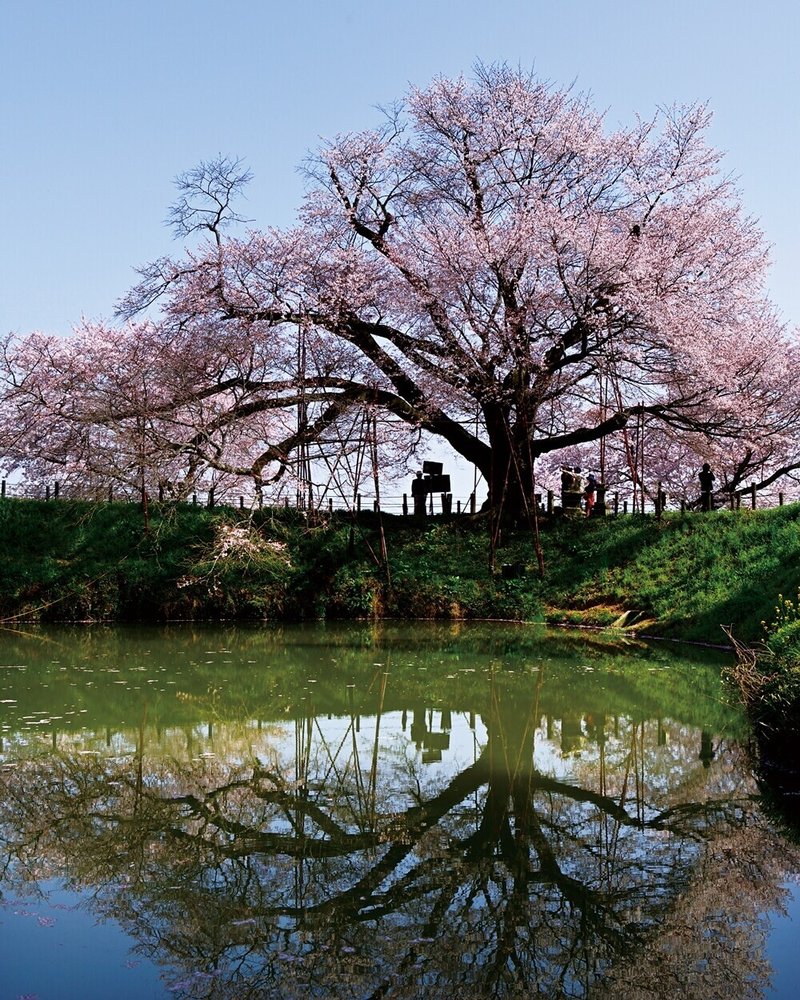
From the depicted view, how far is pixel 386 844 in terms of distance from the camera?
7.25 metres

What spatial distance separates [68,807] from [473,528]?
1866 centimetres

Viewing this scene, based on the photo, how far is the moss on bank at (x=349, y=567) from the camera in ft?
73.4

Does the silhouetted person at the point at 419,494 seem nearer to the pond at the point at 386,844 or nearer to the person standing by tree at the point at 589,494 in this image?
the person standing by tree at the point at 589,494

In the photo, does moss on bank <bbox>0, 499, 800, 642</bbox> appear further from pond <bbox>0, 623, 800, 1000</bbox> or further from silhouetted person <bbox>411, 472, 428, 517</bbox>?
pond <bbox>0, 623, 800, 1000</bbox>

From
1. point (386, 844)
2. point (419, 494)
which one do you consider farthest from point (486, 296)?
point (386, 844)

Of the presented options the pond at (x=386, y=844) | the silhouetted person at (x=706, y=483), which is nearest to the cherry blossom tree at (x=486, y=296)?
the silhouetted person at (x=706, y=483)

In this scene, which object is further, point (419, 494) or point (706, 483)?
point (419, 494)

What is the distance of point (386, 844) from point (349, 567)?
670 inches

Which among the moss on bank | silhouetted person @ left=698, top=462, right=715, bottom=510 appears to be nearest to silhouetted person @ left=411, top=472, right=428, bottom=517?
the moss on bank

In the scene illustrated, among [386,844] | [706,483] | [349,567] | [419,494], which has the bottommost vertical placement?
[386,844]

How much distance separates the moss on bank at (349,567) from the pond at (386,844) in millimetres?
8425

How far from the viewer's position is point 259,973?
511cm

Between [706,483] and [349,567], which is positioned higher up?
[706,483]

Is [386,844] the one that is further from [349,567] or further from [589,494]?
[589,494]
